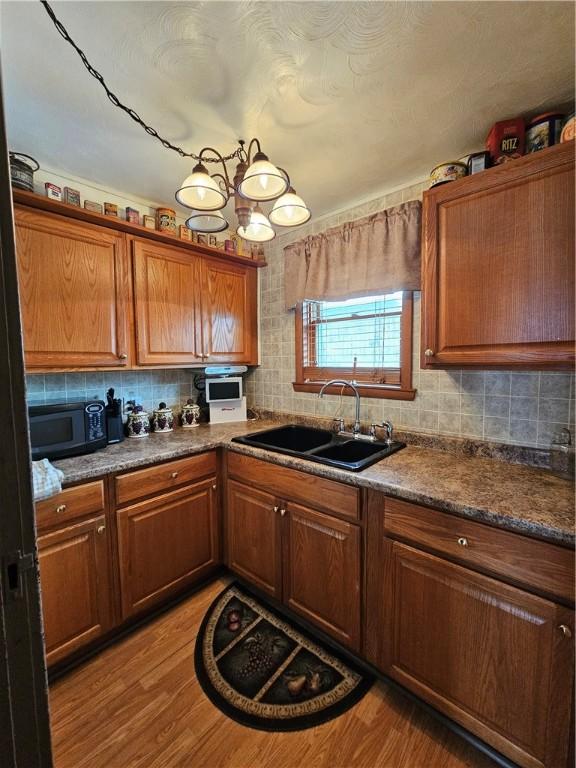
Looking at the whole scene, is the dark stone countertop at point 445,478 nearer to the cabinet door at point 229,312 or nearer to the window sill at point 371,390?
the window sill at point 371,390

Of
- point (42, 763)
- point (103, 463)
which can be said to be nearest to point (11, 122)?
point (103, 463)

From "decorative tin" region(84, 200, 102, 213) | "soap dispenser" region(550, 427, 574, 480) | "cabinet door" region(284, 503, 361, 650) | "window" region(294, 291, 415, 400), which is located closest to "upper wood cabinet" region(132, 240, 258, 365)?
"decorative tin" region(84, 200, 102, 213)

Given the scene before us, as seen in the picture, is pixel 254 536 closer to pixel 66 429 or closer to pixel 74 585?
pixel 74 585

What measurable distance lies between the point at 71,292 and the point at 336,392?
1.60 meters

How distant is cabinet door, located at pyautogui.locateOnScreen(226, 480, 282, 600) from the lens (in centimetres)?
168

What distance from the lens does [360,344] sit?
6.70ft

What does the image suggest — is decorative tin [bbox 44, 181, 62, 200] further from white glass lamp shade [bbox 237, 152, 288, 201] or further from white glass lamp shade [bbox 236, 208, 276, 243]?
white glass lamp shade [bbox 237, 152, 288, 201]

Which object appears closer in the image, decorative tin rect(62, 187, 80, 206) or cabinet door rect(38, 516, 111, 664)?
cabinet door rect(38, 516, 111, 664)

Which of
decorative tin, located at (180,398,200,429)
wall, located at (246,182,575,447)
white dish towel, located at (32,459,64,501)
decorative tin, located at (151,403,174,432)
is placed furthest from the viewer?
decorative tin, located at (180,398,200,429)

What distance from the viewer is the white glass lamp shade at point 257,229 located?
1.47 m

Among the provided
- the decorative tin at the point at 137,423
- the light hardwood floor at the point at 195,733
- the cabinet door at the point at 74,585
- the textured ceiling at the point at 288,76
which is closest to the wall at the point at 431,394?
the textured ceiling at the point at 288,76

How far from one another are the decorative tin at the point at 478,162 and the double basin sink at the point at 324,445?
1.30 metres

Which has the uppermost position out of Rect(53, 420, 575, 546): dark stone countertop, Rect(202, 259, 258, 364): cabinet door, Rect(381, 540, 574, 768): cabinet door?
Rect(202, 259, 258, 364): cabinet door

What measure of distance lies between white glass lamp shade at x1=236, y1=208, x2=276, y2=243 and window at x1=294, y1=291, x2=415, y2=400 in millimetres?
731
